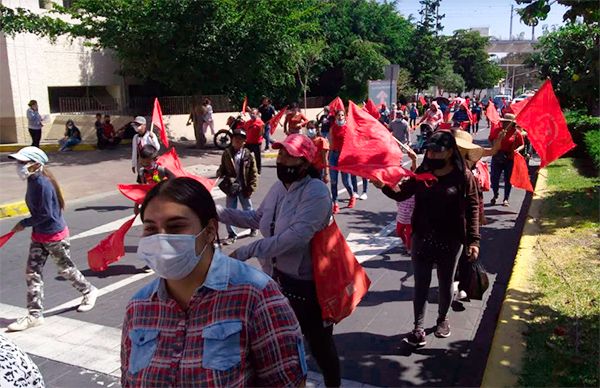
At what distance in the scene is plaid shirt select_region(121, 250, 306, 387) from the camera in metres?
1.66

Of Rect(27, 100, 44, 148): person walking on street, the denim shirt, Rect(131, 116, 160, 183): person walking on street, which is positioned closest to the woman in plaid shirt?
the denim shirt

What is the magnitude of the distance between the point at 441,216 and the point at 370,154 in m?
0.73

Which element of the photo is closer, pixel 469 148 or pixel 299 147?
pixel 299 147

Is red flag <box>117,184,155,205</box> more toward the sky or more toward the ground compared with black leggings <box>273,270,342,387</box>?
more toward the sky

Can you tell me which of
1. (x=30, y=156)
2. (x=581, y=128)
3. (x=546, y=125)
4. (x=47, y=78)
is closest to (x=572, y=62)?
(x=581, y=128)

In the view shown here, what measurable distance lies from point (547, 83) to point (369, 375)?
3263 millimetres

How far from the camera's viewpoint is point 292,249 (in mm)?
3166

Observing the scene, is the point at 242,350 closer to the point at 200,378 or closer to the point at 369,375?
the point at 200,378

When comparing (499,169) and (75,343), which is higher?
(499,169)

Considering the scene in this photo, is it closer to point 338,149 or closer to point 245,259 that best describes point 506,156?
point 338,149

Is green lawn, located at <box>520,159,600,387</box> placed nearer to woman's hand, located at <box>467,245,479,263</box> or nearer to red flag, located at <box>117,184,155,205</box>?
woman's hand, located at <box>467,245,479,263</box>

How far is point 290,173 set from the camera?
322 centimetres

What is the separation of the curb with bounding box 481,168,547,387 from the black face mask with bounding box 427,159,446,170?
1.37m

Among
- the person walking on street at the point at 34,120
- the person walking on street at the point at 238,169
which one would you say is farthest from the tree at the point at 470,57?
the person walking on street at the point at 238,169
